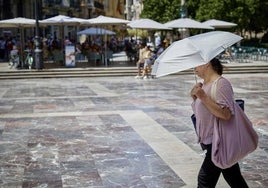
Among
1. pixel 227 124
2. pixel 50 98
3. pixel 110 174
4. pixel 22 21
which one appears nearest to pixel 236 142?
pixel 227 124

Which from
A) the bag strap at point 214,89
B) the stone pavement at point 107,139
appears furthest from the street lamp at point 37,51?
the bag strap at point 214,89

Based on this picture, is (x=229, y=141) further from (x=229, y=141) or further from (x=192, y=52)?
(x=192, y=52)

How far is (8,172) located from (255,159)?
3393 millimetres

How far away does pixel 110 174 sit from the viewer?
6328 millimetres

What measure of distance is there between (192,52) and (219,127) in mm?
616

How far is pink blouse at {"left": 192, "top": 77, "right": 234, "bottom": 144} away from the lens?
3.79 meters

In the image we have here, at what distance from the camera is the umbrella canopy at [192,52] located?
3.82 m

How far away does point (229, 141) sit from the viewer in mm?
3828

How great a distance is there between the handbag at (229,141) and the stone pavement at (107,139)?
194cm

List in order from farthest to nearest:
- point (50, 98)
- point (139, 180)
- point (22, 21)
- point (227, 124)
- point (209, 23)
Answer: point (209, 23) < point (22, 21) < point (50, 98) < point (139, 180) < point (227, 124)

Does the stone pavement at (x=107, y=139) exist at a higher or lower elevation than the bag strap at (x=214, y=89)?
lower

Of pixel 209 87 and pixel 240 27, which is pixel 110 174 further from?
pixel 240 27

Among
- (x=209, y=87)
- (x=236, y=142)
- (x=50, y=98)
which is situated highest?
(x=209, y=87)

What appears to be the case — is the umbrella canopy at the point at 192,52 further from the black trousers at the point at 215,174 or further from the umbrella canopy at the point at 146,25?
the umbrella canopy at the point at 146,25
